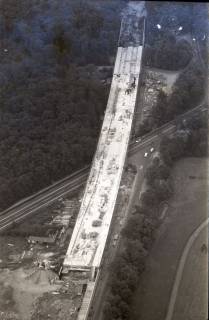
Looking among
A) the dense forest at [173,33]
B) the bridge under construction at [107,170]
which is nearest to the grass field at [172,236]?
the bridge under construction at [107,170]

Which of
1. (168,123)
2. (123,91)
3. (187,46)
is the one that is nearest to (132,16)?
(187,46)

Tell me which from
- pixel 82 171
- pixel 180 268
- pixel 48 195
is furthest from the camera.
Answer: pixel 82 171

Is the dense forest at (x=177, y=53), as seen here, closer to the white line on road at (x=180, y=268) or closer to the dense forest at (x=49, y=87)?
the dense forest at (x=49, y=87)

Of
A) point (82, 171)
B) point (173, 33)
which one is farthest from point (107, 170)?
point (173, 33)

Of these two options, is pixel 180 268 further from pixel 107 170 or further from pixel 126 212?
pixel 107 170

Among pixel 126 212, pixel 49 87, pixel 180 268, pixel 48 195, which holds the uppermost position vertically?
pixel 49 87

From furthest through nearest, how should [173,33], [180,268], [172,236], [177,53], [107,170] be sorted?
1. [173,33]
2. [177,53]
3. [107,170]
4. [172,236]
5. [180,268]

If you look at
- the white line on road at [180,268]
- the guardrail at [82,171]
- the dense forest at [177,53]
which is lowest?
the white line on road at [180,268]
